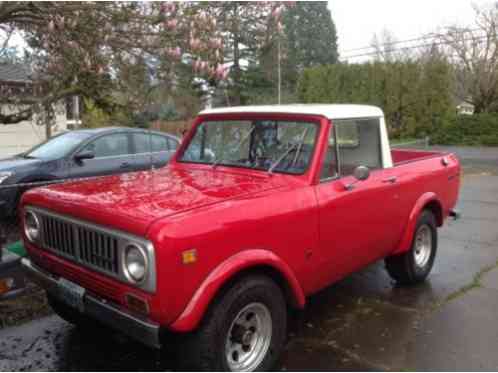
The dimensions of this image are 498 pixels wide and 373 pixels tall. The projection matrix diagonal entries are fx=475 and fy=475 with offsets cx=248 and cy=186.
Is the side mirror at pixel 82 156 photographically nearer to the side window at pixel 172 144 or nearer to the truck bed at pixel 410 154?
the side window at pixel 172 144

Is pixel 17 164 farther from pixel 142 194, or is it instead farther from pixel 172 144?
pixel 142 194

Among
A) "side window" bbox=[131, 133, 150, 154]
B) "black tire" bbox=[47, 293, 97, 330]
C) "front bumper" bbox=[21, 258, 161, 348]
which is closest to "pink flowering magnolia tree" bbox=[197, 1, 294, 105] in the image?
"black tire" bbox=[47, 293, 97, 330]

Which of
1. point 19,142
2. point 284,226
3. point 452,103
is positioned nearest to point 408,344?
point 284,226

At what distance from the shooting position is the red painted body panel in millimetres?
2721

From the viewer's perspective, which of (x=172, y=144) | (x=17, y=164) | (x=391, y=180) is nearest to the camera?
(x=391, y=180)

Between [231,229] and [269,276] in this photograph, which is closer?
[231,229]

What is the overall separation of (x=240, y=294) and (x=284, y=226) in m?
0.59

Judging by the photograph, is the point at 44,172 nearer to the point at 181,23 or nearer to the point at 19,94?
the point at 19,94

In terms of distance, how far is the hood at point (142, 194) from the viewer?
9.36 ft

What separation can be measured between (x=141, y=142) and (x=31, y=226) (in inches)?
208

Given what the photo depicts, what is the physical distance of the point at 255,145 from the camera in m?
4.11

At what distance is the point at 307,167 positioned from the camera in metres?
3.72

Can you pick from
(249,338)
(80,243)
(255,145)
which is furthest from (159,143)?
(249,338)

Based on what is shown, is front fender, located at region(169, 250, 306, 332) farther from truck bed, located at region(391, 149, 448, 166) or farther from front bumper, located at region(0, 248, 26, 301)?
truck bed, located at region(391, 149, 448, 166)
